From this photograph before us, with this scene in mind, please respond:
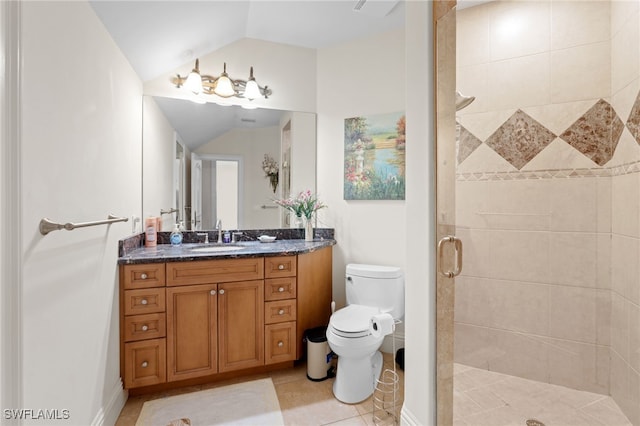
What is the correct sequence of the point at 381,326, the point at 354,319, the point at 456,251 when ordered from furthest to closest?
1. the point at 354,319
2. the point at 381,326
3. the point at 456,251

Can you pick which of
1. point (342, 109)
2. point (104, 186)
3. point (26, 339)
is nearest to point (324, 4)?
point (342, 109)

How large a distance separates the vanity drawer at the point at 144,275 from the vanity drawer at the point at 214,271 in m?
0.05

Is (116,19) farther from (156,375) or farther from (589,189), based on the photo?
(589,189)

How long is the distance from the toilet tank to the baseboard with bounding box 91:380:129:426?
153 cm

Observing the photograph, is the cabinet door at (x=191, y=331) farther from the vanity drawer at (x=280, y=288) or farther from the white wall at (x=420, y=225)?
the white wall at (x=420, y=225)

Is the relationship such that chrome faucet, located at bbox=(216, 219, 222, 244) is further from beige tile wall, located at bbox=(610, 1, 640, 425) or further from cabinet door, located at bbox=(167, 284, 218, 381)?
beige tile wall, located at bbox=(610, 1, 640, 425)

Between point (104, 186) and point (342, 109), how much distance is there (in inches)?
73.3

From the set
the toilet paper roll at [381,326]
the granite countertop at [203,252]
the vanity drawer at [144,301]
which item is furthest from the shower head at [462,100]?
the vanity drawer at [144,301]

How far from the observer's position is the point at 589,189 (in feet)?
4.71

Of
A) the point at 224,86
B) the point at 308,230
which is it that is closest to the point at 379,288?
the point at 308,230

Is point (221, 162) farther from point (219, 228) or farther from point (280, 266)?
point (280, 266)

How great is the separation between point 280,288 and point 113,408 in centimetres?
109

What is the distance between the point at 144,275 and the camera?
6.01 feet

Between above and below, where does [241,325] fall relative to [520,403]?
above
